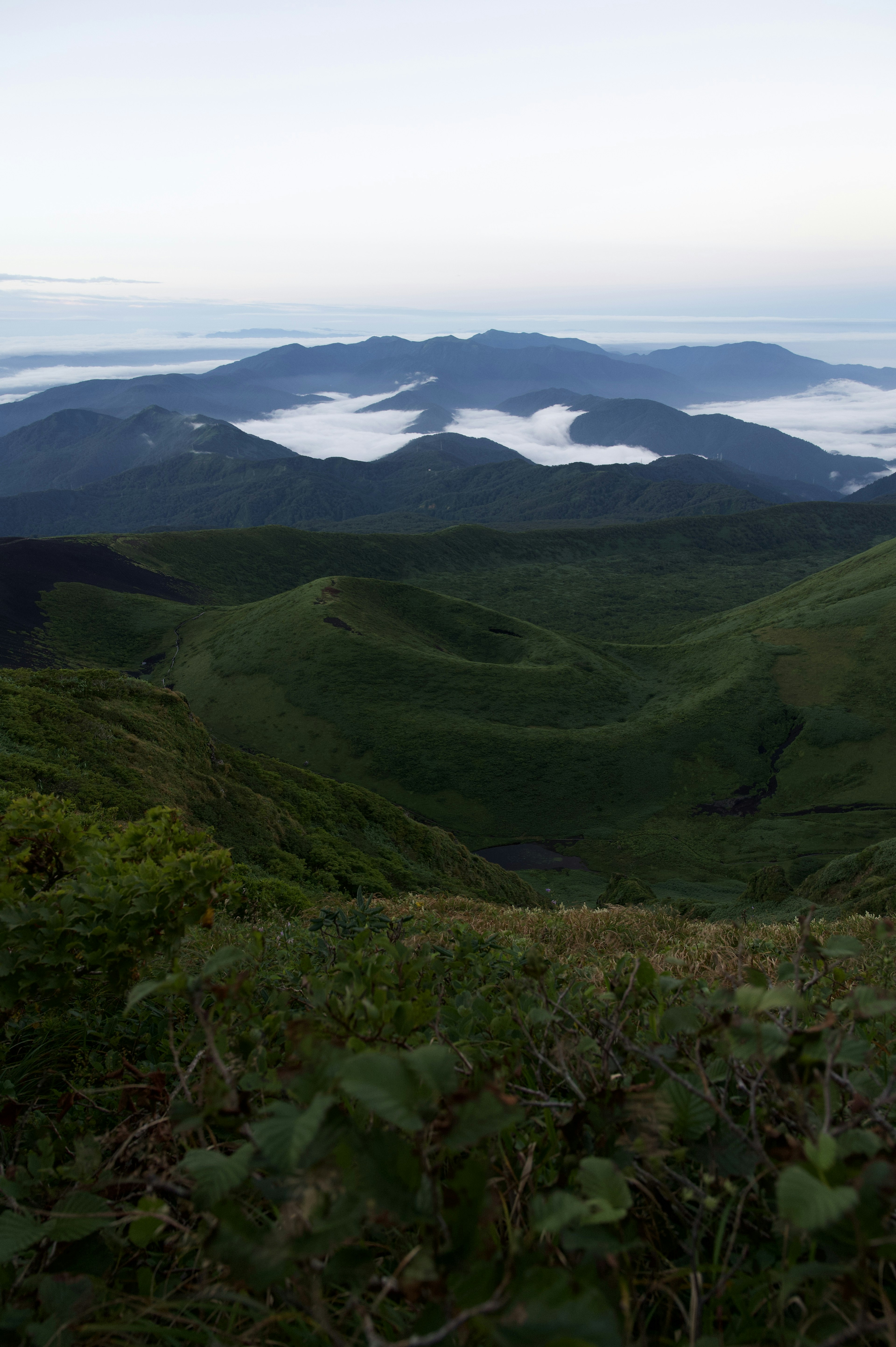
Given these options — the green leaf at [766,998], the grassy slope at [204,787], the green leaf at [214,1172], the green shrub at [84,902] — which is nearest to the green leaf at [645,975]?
the green leaf at [766,998]

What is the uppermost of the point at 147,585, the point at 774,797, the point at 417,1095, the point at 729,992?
the point at 417,1095

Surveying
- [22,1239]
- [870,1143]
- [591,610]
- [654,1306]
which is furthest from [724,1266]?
[591,610]

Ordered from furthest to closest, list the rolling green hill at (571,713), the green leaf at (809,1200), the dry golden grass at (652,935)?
1. the rolling green hill at (571,713)
2. the dry golden grass at (652,935)
3. the green leaf at (809,1200)

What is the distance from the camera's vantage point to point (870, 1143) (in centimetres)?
189

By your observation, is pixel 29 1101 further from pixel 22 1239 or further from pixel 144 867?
pixel 22 1239

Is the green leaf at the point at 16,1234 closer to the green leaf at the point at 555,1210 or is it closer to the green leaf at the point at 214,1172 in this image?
the green leaf at the point at 214,1172

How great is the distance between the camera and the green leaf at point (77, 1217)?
2207 millimetres

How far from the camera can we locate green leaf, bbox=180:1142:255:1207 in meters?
1.79

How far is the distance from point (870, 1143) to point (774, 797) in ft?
288

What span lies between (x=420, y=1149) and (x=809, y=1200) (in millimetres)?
914

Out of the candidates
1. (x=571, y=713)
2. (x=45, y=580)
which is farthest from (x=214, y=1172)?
(x=45, y=580)

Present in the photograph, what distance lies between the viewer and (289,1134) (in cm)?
172

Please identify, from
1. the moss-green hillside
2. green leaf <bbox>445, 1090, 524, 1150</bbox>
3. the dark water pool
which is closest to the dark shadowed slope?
the moss-green hillside

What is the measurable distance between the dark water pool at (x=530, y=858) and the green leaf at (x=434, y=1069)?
6537 cm
